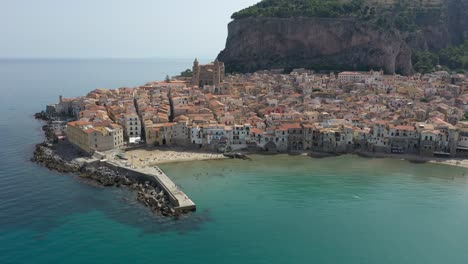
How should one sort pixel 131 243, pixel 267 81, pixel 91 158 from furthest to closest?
pixel 267 81 < pixel 91 158 < pixel 131 243

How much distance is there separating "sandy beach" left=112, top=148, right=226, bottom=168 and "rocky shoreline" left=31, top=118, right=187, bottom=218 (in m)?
3.31

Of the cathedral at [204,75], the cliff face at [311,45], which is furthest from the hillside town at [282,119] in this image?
the cliff face at [311,45]

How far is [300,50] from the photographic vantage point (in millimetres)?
109500

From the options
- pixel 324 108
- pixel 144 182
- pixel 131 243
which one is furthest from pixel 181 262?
pixel 324 108

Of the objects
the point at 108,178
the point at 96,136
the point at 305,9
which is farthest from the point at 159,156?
the point at 305,9

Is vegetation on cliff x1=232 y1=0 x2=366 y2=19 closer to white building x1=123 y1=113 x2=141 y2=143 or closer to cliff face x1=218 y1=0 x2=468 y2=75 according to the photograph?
cliff face x1=218 y1=0 x2=468 y2=75

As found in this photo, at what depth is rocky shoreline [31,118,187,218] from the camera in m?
32.4

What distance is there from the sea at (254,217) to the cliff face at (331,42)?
60.6 metres

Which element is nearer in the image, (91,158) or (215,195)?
(215,195)

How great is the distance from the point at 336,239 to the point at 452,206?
40.6ft

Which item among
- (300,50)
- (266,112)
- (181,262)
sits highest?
(300,50)

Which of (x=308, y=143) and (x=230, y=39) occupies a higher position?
(x=230, y=39)

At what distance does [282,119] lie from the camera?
52.1 meters

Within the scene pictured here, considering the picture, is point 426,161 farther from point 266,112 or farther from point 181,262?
point 181,262
